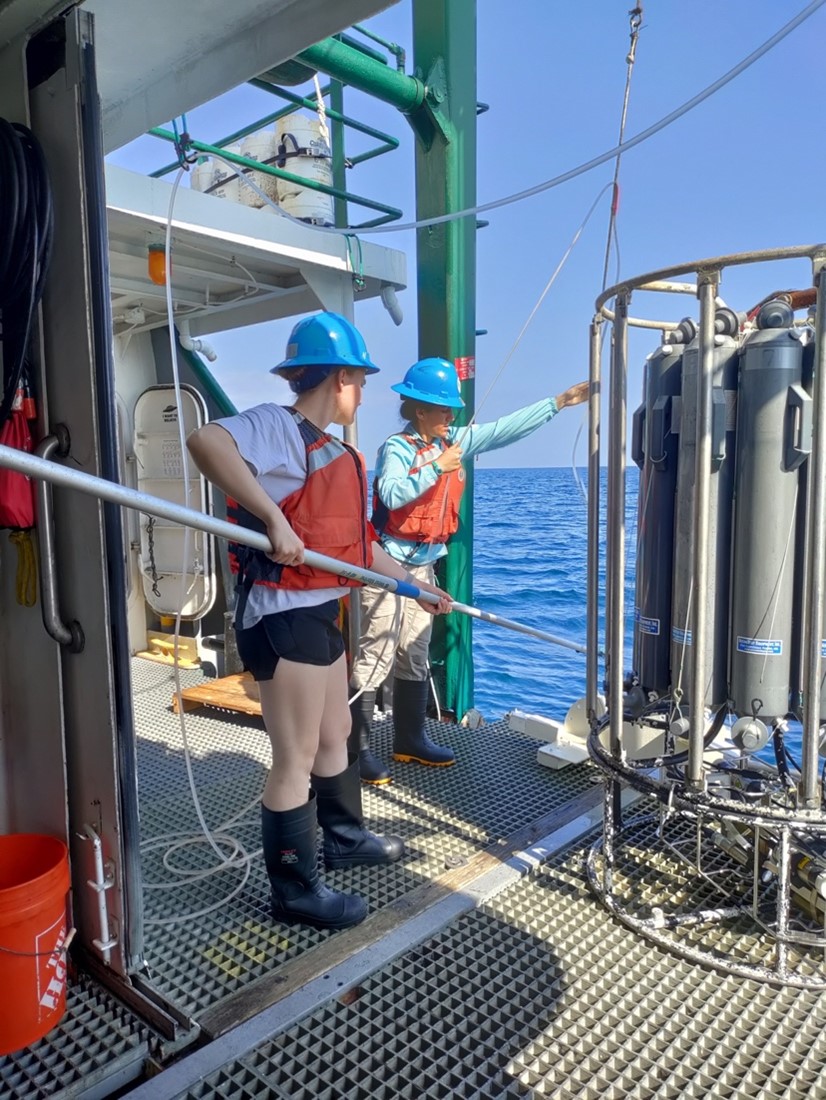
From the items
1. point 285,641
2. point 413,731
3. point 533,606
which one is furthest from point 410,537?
point 533,606

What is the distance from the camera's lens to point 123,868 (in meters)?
2.28

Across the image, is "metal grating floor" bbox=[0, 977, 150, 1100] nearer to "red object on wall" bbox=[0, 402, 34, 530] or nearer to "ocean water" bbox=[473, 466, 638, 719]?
"red object on wall" bbox=[0, 402, 34, 530]

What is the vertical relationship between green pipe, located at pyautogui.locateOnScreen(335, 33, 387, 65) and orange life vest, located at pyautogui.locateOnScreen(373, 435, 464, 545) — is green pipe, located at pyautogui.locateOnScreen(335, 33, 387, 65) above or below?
above

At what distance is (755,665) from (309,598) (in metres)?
1.43

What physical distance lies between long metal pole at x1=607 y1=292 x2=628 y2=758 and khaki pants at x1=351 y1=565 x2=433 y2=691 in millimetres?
1393

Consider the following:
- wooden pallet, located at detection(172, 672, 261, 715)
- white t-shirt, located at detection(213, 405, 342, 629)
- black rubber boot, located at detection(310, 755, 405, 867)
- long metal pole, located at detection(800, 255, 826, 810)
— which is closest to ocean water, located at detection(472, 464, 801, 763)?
long metal pole, located at detection(800, 255, 826, 810)

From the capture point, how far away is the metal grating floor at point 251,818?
8.27 ft

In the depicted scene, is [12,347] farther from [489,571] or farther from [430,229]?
[489,571]

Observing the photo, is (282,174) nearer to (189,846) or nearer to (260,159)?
(260,159)

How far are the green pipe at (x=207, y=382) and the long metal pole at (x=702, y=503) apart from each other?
5031mm

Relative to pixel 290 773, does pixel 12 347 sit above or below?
above

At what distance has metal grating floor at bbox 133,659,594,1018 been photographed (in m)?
2.52

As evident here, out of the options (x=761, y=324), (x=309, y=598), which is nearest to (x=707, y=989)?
(x=309, y=598)

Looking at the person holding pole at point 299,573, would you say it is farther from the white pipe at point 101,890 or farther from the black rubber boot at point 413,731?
the black rubber boot at point 413,731
